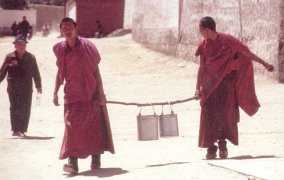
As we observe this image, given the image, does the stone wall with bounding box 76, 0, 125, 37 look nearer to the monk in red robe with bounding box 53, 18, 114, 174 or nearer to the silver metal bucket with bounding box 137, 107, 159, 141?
the silver metal bucket with bounding box 137, 107, 159, 141

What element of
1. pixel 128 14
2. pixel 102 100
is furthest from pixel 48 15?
pixel 102 100

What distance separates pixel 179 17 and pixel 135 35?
4.57 meters

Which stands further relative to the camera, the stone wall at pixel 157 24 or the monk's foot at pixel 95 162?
the stone wall at pixel 157 24

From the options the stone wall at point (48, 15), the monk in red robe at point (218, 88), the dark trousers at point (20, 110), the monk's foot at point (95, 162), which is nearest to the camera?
the monk's foot at point (95, 162)

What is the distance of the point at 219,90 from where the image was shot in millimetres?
7508

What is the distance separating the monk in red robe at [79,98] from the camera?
7051 millimetres

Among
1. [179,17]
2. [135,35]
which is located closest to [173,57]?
[179,17]

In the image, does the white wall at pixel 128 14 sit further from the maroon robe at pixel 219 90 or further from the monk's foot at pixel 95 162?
the monk's foot at pixel 95 162

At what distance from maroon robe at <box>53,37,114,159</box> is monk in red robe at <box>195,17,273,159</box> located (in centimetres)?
117

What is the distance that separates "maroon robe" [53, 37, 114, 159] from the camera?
23.1ft

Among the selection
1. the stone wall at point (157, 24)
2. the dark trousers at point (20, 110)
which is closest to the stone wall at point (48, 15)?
the stone wall at point (157, 24)

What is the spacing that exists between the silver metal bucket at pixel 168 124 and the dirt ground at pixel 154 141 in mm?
357

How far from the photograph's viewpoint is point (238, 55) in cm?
772

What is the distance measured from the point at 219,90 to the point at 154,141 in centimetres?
243
